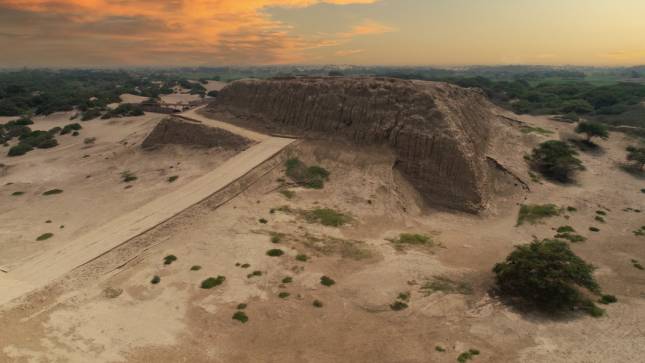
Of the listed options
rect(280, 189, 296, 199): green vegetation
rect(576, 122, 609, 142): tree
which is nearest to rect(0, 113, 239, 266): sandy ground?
rect(280, 189, 296, 199): green vegetation

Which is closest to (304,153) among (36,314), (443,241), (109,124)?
A: (443,241)

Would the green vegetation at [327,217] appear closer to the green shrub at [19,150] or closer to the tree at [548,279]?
the tree at [548,279]

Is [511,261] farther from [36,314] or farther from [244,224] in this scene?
[36,314]

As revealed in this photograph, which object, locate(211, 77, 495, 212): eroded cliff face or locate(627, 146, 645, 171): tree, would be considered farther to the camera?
locate(627, 146, 645, 171): tree

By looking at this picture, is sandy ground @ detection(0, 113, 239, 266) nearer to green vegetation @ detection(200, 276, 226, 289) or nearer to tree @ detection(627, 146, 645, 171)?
green vegetation @ detection(200, 276, 226, 289)

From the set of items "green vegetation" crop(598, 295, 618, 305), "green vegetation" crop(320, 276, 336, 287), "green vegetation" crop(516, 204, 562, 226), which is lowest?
"green vegetation" crop(598, 295, 618, 305)

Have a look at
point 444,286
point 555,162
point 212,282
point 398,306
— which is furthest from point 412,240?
point 555,162
